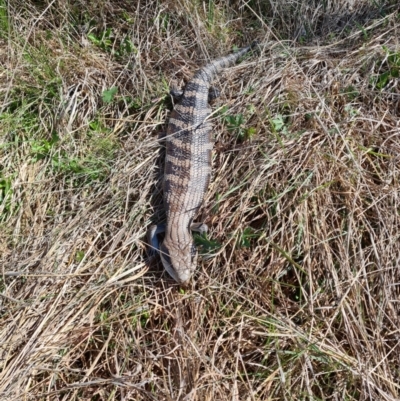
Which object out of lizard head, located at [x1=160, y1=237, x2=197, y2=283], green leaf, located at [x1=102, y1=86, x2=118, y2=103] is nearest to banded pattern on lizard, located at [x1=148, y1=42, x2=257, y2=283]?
lizard head, located at [x1=160, y1=237, x2=197, y2=283]

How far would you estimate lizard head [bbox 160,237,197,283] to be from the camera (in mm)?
3121

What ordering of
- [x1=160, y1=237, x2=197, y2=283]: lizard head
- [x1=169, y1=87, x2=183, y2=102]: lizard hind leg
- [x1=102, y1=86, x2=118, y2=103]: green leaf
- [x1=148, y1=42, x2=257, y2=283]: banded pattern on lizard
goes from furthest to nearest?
[x1=169, y1=87, x2=183, y2=102]: lizard hind leg → [x1=102, y1=86, x2=118, y2=103]: green leaf → [x1=148, y1=42, x2=257, y2=283]: banded pattern on lizard → [x1=160, y1=237, x2=197, y2=283]: lizard head

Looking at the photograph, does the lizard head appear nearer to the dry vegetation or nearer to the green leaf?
the dry vegetation

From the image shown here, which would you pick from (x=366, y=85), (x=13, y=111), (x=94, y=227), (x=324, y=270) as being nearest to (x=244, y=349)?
(x=324, y=270)

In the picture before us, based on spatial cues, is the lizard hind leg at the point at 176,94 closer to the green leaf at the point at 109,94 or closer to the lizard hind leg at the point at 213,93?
the lizard hind leg at the point at 213,93

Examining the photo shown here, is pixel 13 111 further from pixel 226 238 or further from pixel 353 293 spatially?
pixel 353 293

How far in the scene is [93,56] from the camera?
161 inches

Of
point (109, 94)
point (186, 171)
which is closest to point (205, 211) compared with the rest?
point (186, 171)

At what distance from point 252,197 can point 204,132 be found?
75 centimetres

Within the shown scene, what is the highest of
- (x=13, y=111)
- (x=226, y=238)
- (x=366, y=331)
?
(x=13, y=111)

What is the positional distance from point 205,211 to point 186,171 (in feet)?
1.22

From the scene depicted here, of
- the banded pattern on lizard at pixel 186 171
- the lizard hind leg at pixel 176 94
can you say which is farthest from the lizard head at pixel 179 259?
the lizard hind leg at pixel 176 94

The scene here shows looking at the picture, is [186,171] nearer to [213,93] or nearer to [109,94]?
[213,93]

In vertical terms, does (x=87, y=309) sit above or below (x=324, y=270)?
above
